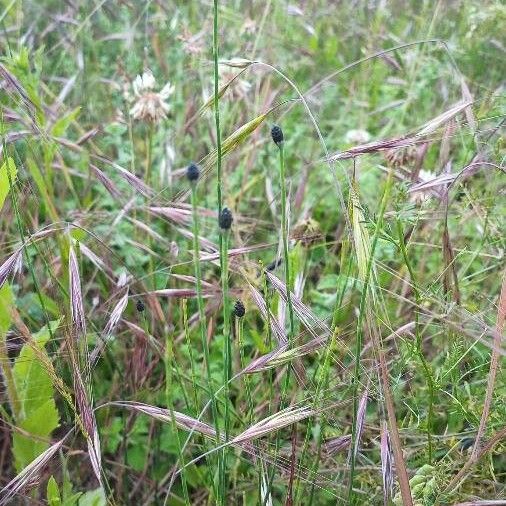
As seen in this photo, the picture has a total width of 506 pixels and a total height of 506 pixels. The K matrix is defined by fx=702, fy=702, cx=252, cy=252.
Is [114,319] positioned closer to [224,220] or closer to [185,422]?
[185,422]

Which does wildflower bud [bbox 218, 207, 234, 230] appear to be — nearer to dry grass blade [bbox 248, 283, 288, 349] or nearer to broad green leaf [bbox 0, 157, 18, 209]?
dry grass blade [bbox 248, 283, 288, 349]

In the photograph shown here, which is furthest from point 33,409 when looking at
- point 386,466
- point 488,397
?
point 488,397

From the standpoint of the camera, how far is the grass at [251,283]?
36.8 inches

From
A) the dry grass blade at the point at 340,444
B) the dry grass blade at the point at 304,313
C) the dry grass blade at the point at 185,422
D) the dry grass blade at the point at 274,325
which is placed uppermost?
the dry grass blade at the point at 304,313

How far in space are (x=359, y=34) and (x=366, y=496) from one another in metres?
2.18

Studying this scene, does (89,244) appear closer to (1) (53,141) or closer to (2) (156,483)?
(1) (53,141)

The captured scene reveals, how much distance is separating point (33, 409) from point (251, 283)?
444 millimetres

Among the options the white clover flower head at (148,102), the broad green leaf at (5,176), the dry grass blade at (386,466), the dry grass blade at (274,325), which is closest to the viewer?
the dry grass blade at (386,466)

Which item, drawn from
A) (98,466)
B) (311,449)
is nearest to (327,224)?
(311,449)

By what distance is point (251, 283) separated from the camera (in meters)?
1.29

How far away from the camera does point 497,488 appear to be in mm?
1104

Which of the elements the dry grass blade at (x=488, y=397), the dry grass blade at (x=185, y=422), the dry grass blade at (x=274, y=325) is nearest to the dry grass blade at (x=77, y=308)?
the dry grass blade at (x=185, y=422)

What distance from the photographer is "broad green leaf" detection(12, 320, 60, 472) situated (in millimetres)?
1172

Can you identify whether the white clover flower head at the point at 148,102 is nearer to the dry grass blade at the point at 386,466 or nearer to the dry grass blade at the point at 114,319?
the dry grass blade at the point at 114,319
